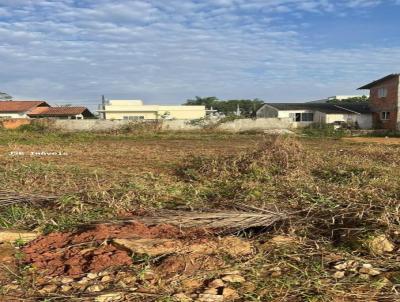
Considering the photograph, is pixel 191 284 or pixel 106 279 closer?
pixel 191 284

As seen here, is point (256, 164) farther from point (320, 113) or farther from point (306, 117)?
point (306, 117)

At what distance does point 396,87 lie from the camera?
32594 mm

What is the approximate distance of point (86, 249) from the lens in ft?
14.1

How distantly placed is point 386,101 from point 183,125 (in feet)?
53.0

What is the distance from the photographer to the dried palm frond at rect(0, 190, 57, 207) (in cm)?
599

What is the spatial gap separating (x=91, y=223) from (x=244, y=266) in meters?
2.07

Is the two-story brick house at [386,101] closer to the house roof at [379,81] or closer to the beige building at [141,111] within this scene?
the house roof at [379,81]

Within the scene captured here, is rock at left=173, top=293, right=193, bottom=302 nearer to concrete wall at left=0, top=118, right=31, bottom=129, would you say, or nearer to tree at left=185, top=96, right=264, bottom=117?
concrete wall at left=0, top=118, right=31, bottom=129

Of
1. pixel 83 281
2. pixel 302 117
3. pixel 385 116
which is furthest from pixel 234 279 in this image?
pixel 302 117

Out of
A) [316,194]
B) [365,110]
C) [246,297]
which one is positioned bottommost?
[246,297]

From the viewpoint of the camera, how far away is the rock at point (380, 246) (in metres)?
4.21

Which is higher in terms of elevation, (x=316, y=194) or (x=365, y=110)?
(x=365, y=110)

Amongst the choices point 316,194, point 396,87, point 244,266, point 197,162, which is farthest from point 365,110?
point 244,266

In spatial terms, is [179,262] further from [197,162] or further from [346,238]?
[197,162]
